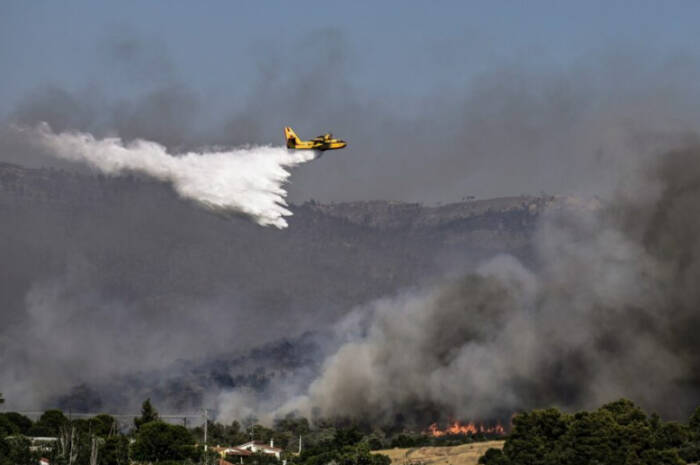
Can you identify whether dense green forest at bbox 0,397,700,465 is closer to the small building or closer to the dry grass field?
the dry grass field

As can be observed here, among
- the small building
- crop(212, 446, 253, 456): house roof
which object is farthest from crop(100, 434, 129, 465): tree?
the small building

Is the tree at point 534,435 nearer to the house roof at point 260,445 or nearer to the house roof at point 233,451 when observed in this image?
the house roof at point 233,451

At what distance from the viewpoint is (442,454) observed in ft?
461

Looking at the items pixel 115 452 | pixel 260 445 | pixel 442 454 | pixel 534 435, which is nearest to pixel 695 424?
pixel 534 435

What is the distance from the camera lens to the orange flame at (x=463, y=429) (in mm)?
165750

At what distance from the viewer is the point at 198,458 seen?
12788 cm

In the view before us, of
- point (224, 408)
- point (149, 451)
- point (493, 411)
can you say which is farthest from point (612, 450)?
point (224, 408)

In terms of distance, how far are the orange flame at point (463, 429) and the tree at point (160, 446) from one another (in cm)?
4698

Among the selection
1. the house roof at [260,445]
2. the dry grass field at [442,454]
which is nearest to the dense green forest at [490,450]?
the dry grass field at [442,454]

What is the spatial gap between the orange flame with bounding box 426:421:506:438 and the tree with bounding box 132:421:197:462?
4698 cm

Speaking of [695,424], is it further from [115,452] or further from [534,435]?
[115,452]

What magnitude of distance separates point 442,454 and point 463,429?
93.9 ft

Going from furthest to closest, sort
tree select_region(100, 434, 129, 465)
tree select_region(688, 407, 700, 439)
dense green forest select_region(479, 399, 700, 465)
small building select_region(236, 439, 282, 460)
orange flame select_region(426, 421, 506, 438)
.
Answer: orange flame select_region(426, 421, 506, 438)
small building select_region(236, 439, 282, 460)
tree select_region(688, 407, 700, 439)
tree select_region(100, 434, 129, 465)
dense green forest select_region(479, 399, 700, 465)

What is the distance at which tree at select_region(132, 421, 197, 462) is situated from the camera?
125875 millimetres
